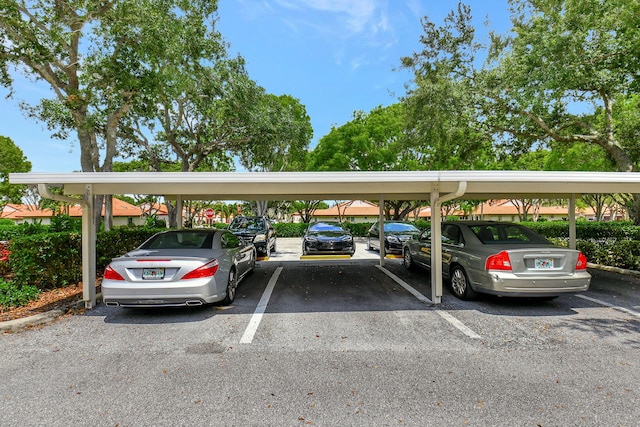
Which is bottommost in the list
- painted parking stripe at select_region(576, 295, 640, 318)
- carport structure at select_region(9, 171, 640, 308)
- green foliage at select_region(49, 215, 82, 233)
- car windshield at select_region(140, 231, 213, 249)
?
painted parking stripe at select_region(576, 295, 640, 318)

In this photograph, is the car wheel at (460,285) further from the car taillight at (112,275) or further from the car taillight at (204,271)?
the car taillight at (112,275)

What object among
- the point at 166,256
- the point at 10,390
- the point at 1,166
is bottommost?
the point at 10,390

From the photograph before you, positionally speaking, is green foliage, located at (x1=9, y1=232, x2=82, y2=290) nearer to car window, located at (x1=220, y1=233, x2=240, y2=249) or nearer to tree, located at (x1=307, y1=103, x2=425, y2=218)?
car window, located at (x1=220, y1=233, x2=240, y2=249)

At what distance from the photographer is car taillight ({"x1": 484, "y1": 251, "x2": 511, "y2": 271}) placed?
18.6 feet

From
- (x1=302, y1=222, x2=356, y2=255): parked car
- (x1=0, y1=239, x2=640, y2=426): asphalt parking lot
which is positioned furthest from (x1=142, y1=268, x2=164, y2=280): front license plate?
(x1=302, y1=222, x2=356, y2=255): parked car

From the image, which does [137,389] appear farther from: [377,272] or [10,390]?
[377,272]

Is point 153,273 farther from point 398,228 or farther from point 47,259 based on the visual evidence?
point 398,228

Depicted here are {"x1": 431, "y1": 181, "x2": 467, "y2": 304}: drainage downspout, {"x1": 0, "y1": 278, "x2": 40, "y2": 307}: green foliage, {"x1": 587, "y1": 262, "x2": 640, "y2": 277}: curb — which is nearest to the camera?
{"x1": 0, "y1": 278, "x2": 40, "y2": 307}: green foliage

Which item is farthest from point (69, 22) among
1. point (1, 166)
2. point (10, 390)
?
point (1, 166)

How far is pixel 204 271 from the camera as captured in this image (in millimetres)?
5383

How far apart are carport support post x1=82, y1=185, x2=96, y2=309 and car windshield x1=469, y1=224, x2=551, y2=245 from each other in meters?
7.09

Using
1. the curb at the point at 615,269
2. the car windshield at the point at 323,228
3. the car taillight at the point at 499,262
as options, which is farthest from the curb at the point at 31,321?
the curb at the point at 615,269

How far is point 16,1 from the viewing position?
8.31 meters

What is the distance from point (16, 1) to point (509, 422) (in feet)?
40.5
